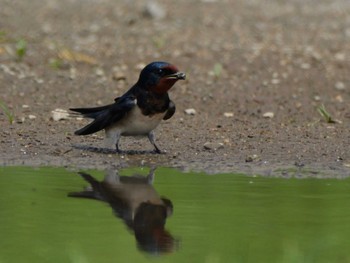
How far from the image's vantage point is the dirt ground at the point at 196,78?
842 centimetres

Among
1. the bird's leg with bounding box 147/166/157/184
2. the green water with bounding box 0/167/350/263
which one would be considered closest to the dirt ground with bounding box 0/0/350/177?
the bird's leg with bounding box 147/166/157/184

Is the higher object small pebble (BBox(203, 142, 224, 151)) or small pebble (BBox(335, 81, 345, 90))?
small pebble (BBox(203, 142, 224, 151))

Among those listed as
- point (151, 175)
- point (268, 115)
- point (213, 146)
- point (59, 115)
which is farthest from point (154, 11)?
point (151, 175)

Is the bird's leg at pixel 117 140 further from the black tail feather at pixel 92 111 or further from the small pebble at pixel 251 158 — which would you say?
the small pebble at pixel 251 158

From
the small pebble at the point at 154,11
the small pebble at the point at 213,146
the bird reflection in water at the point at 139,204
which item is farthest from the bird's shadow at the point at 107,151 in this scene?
the small pebble at the point at 154,11

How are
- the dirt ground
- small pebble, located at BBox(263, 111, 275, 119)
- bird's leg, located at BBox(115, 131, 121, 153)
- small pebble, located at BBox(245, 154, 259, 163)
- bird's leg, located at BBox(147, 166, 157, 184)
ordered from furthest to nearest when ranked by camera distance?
small pebble, located at BBox(263, 111, 275, 119), the dirt ground, bird's leg, located at BBox(115, 131, 121, 153), small pebble, located at BBox(245, 154, 259, 163), bird's leg, located at BBox(147, 166, 157, 184)

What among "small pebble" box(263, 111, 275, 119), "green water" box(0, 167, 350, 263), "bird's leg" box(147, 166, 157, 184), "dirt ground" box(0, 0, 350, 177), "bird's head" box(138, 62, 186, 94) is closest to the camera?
"green water" box(0, 167, 350, 263)

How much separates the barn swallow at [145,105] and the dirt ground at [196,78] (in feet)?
0.76

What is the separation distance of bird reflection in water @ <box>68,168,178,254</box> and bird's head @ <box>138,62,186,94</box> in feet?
1.98

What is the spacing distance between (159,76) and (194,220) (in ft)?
7.08

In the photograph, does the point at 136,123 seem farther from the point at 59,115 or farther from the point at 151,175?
the point at 59,115

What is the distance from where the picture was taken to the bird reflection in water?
18.4 feet

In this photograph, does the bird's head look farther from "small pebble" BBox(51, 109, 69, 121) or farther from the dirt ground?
"small pebble" BBox(51, 109, 69, 121)

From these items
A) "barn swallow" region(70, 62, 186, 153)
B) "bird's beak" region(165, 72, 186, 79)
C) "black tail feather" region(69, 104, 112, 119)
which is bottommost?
"black tail feather" region(69, 104, 112, 119)
